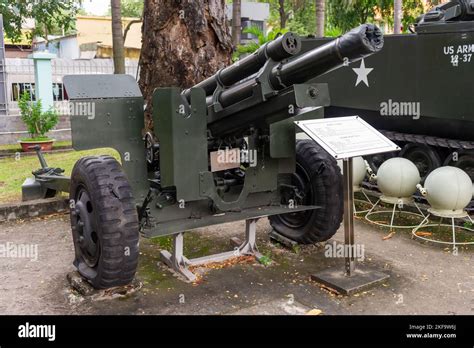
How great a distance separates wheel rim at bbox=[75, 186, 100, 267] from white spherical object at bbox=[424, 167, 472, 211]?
3.56m

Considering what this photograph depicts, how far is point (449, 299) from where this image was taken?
4477 mm

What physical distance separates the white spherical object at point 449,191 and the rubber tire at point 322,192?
1.29 metres

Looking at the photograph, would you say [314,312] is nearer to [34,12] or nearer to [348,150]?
[348,150]

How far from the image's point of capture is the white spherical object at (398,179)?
6598 millimetres

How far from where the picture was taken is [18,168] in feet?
33.8

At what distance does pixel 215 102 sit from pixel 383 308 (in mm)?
2067

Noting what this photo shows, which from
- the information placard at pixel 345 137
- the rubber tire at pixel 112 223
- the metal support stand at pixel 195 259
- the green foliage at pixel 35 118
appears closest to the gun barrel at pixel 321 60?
the information placard at pixel 345 137

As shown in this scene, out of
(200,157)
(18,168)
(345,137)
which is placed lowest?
(18,168)

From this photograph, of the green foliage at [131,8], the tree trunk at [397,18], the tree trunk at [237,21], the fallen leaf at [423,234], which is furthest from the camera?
the green foliage at [131,8]

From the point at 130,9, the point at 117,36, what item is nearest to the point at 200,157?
the point at 117,36

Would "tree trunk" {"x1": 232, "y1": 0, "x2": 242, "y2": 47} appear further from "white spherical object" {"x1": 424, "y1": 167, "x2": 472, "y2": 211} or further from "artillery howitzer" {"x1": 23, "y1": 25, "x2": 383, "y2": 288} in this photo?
"artillery howitzer" {"x1": 23, "y1": 25, "x2": 383, "y2": 288}

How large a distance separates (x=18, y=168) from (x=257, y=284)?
6973mm

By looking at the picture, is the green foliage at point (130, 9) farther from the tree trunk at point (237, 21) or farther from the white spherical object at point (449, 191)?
the white spherical object at point (449, 191)

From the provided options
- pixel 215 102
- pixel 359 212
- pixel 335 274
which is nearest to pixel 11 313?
pixel 215 102
